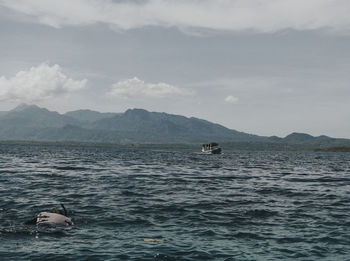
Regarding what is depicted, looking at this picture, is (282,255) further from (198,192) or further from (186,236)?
(198,192)

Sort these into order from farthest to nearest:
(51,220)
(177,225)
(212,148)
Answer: (212,148) → (177,225) → (51,220)

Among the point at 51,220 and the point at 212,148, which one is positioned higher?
the point at 212,148

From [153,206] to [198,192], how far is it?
9209 millimetres

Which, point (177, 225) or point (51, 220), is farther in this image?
point (177, 225)

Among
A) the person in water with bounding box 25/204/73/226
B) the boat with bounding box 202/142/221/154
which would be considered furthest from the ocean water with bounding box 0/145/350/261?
the boat with bounding box 202/142/221/154

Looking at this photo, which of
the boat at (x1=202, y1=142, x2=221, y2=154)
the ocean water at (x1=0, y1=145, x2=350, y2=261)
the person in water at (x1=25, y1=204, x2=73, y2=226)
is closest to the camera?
the ocean water at (x1=0, y1=145, x2=350, y2=261)

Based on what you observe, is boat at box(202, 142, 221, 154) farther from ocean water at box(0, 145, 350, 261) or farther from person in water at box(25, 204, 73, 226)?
person in water at box(25, 204, 73, 226)

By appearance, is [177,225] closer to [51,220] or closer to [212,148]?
[51,220]

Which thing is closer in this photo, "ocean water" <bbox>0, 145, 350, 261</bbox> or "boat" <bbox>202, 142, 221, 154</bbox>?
"ocean water" <bbox>0, 145, 350, 261</bbox>

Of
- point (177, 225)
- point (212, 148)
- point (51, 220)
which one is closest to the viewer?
point (51, 220)

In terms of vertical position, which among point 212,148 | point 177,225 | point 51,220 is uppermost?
point 212,148

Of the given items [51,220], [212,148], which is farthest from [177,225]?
[212,148]

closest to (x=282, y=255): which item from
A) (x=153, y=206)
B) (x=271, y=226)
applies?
(x=271, y=226)

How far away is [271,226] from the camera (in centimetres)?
2097
